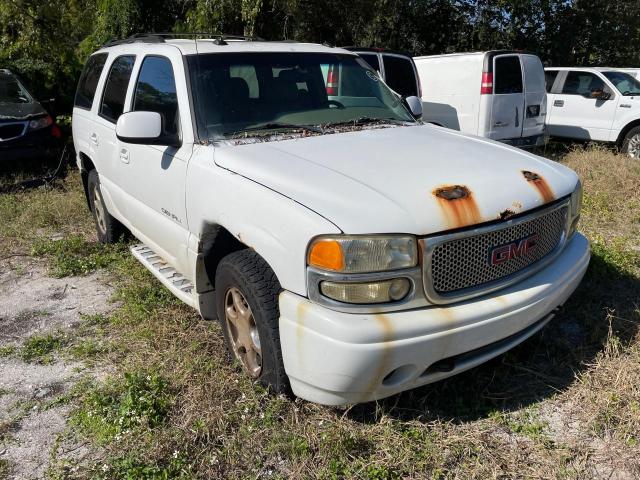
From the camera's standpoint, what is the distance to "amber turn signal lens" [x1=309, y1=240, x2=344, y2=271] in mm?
2367

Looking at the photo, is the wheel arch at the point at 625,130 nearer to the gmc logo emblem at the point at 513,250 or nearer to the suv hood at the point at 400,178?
the suv hood at the point at 400,178

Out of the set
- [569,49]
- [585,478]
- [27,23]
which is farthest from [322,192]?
[569,49]

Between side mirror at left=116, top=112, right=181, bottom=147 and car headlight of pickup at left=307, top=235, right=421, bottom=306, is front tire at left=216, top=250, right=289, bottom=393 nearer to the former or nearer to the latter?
car headlight of pickup at left=307, top=235, right=421, bottom=306

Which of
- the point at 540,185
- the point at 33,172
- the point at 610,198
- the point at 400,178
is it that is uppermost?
the point at 400,178

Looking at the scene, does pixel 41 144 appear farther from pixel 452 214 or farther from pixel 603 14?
pixel 603 14

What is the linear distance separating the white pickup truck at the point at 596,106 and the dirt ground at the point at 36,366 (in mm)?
9153

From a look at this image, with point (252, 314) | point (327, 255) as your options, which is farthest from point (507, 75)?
point (327, 255)

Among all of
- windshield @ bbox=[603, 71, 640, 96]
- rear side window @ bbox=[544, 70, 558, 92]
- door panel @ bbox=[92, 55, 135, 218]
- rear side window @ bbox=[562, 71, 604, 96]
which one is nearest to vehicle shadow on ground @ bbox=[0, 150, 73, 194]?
door panel @ bbox=[92, 55, 135, 218]

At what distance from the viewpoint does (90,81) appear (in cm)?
541

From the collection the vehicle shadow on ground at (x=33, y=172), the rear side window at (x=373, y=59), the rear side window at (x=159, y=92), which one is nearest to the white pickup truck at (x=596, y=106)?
the rear side window at (x=373, y=59)

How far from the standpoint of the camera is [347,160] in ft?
9.64

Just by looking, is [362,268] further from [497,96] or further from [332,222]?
[497,96]

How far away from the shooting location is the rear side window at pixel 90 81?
5.18 meters

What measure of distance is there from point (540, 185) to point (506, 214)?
40 cm
